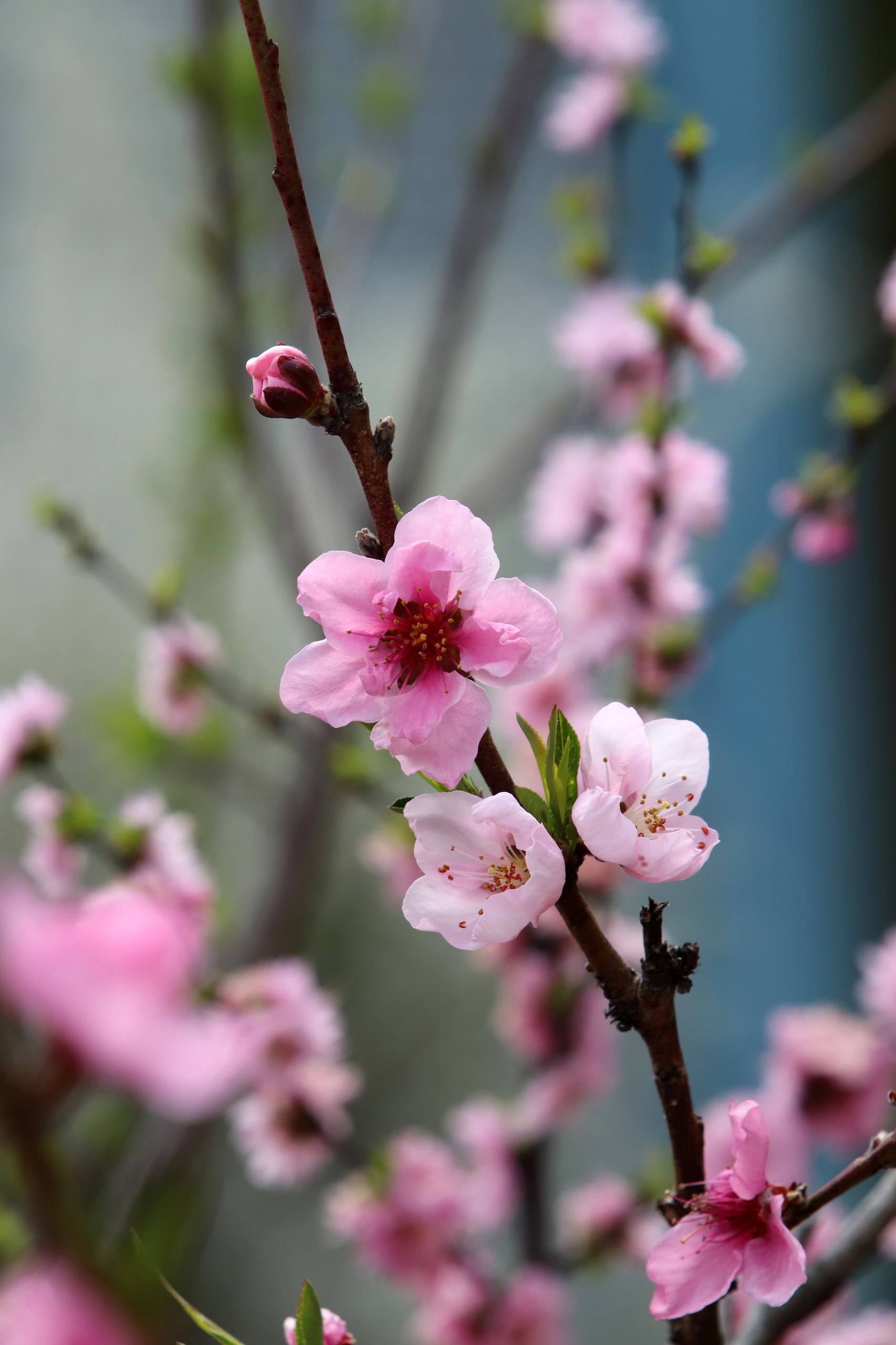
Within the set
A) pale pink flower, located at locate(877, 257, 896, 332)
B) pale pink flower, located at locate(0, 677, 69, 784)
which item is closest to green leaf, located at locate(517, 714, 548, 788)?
pale pink flower, located at locate(0, 677, 69, 784)

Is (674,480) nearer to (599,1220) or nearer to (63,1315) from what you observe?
(599,1220)

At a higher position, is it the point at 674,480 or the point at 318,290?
Result: the point at 674,480

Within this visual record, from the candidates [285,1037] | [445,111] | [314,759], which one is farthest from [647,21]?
[285,1037]

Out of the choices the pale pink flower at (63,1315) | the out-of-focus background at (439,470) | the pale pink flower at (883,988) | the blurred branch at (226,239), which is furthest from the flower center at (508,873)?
the out-of-focus background at (439,470)

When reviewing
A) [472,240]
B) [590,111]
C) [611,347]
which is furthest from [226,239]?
[611,347]

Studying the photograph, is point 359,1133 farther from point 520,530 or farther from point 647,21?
point 647,21

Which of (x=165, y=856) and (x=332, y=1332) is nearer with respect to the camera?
(x=332, y=1332)
